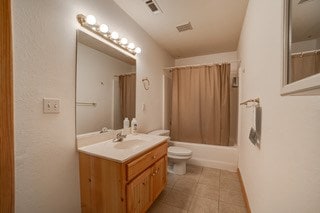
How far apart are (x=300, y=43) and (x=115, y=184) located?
1.35 metres

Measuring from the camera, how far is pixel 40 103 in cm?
99

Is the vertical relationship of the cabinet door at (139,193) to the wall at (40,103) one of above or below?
below

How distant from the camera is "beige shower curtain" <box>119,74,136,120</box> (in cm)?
179

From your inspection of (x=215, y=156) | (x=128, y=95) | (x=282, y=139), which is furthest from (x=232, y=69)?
(x=282, y=139)

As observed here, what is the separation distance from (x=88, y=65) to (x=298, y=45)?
1493 mm

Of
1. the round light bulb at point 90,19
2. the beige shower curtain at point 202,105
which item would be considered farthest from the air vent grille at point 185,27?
the round light bulb at point 90,19

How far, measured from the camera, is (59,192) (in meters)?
1.11

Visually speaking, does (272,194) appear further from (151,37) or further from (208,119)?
(151,37)

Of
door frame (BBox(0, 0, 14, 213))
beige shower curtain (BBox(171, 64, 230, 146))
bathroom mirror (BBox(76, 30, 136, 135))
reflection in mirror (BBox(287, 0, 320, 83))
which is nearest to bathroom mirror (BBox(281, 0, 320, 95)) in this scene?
reflection in mirror (BBox(287, 0, 320, 83))

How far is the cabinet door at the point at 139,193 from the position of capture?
114cm

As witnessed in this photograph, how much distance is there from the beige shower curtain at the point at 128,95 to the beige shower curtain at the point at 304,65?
158 cm

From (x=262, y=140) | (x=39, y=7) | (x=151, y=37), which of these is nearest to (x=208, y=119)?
(x=262, y=140)

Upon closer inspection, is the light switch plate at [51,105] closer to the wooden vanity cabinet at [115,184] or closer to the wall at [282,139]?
the wooden vanity cabinet at [115,184]

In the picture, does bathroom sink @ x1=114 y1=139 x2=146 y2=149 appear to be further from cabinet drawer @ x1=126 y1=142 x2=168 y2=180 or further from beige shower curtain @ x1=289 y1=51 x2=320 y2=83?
beige shower curtain @ x1=289 y1=51 x2=320 y2=83
